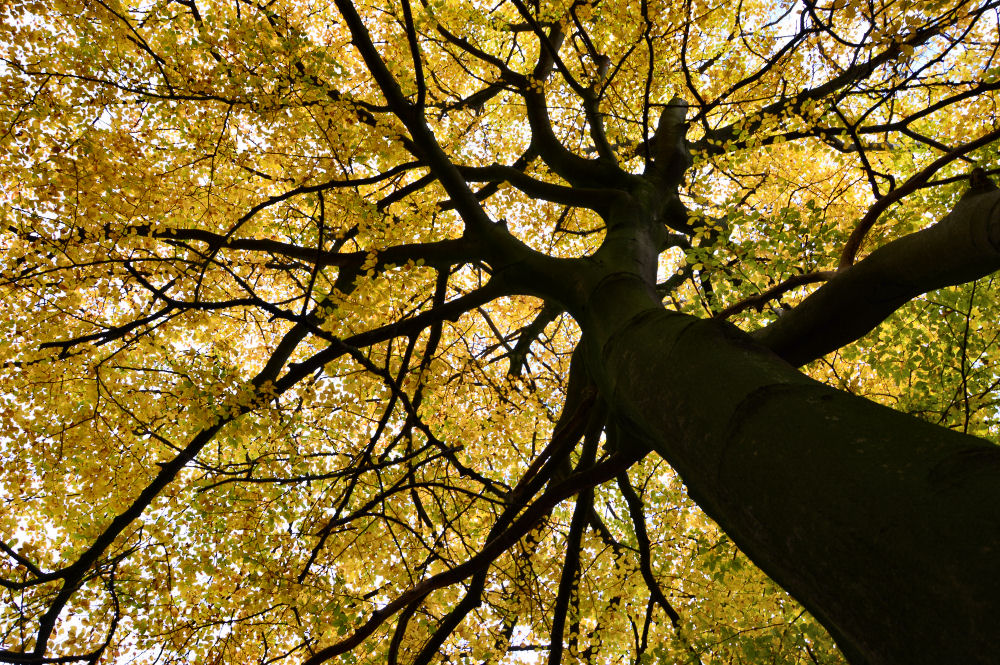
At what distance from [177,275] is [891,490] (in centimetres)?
480

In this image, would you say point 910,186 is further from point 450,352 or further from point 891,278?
point 450,352

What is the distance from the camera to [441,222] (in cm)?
714

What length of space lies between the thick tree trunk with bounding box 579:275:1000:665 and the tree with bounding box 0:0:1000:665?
15 millimetres

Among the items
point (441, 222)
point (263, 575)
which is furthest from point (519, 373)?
point (263, 575)

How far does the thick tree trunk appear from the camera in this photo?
101 centimetres

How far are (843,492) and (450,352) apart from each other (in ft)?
18.7

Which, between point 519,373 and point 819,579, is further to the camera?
point 519,373

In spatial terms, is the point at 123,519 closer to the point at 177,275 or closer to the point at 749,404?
the point at 177,275

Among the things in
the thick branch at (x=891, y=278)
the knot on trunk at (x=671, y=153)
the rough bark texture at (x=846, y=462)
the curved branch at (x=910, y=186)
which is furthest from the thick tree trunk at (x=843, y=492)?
the knot on trunk at (x=671, y=153)

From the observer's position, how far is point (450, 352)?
268 inches

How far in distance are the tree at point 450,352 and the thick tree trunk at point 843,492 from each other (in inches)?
0.6

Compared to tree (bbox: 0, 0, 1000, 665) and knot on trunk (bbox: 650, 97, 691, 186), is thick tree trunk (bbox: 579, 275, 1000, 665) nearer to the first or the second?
tree (bbox: 0, 0, 1000, 665)

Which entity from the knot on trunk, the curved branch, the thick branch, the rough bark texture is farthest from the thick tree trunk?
the knot on trunk

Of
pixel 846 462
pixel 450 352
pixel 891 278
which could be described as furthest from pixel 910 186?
pixel 450 352
